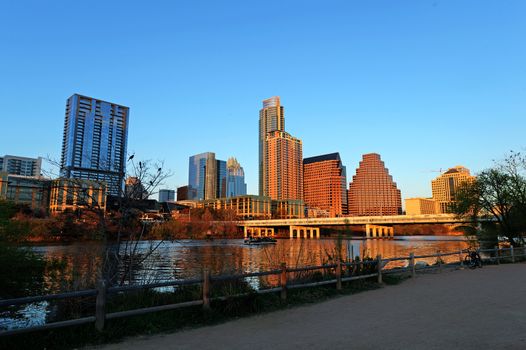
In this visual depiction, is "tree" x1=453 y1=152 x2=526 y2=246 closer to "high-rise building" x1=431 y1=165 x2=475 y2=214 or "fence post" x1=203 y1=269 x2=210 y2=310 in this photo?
"fence post" x1=203 y1=269 x2=210 y2=310

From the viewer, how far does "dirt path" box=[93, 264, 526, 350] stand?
7.26 meters

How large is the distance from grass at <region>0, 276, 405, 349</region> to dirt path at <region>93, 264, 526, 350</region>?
464mm

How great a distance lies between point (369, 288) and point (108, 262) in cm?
964

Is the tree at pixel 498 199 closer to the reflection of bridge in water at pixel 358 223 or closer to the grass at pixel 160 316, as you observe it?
the grass at pixel 160 316

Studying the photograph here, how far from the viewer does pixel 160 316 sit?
9.28m

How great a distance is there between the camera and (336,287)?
14.1 metres

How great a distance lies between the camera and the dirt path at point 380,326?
7.26 metres

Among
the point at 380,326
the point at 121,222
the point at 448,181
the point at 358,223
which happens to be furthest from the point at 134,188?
the point at 448,181

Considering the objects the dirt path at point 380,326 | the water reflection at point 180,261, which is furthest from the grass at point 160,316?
the water reflection at point 180,261

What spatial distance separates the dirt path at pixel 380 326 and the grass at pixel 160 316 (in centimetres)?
46

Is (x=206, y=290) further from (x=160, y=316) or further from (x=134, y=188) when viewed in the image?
(x=134, y=188)

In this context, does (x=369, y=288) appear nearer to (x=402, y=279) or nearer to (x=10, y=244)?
(x=402, y=279)

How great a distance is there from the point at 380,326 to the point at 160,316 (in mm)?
5246

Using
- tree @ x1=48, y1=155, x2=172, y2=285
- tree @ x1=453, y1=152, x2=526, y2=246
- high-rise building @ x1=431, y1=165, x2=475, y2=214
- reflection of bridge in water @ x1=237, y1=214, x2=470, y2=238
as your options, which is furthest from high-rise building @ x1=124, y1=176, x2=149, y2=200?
high-rise building @ x1=431, y1=165, x2=475, y2=214
